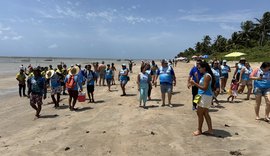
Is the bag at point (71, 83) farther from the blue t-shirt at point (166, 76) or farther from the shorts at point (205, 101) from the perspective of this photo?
the shorts at point (205, 101)

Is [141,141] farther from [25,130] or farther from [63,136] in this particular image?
[25,130]

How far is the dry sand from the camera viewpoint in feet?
23.9

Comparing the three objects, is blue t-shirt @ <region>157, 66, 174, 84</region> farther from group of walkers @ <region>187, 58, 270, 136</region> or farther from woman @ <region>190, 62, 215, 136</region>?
woman @ <region>190, 62, 215, 136</region>

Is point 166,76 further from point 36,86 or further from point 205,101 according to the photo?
point 36,86

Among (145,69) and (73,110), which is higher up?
(145,69)

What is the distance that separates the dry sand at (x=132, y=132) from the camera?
7.29 metres

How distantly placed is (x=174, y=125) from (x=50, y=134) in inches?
136

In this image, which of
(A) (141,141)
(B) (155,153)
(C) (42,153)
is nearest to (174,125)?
(A) (141,141)

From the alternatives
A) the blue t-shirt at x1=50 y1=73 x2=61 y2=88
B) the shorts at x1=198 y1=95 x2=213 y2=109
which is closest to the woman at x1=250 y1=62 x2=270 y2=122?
the shorts at x1=198 y1=95 x2=213 y2=109

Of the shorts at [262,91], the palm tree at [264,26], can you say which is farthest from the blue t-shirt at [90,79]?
the palm tree at [264,26]

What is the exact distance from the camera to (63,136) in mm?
8711


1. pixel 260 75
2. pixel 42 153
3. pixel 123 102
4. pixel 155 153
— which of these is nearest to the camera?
pixel 155 153

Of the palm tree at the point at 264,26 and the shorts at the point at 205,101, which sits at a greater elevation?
the palm tree at the point at 264,26

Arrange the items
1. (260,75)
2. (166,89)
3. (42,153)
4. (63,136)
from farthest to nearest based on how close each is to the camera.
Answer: (166,89)
(260,75)
(63,136)
(42,153)
